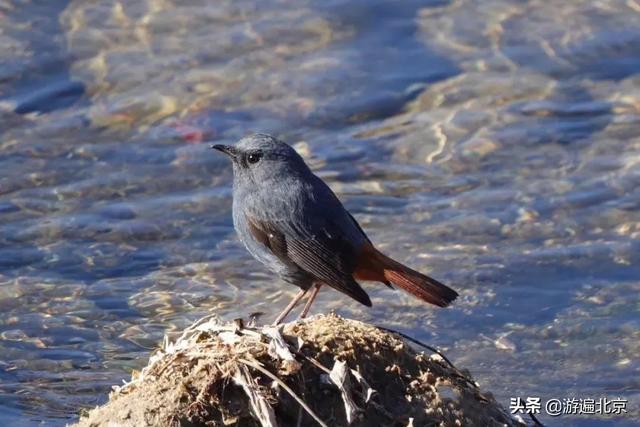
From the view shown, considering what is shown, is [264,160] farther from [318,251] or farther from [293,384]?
[293,384]

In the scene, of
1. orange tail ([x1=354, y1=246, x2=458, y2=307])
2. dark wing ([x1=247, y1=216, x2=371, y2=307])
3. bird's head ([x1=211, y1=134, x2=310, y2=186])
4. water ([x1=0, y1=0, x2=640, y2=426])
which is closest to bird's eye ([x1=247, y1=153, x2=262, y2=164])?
bird's head ([x1=211, y1=134, x2=310, y2=186])

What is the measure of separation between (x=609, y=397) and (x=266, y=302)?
237cm

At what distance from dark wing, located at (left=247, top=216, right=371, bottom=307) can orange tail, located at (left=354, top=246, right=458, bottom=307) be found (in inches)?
2.8

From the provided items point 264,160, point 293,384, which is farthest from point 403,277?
point 293,384

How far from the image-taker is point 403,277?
564 centimetres

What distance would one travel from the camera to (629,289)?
7.59 meters

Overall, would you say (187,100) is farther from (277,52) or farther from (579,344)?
(579,344)

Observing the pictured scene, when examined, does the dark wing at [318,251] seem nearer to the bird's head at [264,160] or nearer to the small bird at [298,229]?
the small bird at [298,229]

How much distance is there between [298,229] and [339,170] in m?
3.74

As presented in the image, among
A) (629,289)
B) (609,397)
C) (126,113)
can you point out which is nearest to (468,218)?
(629,289)

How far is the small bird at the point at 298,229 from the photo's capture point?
581cm

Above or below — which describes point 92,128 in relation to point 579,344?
above

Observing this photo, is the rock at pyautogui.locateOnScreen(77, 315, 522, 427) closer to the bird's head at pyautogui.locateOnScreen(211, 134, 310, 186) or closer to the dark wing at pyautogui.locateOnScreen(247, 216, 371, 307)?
the dark wing at pyautogui.locateOnScreen(247, 216, 371, 307)

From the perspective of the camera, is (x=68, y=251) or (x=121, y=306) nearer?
(x=121, y=306)
